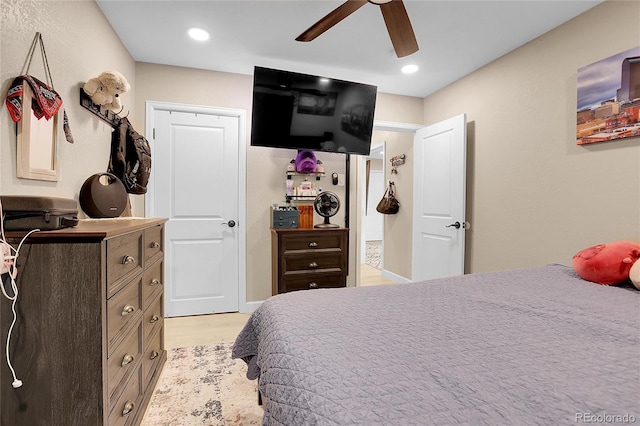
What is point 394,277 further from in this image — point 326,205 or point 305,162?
point 305,162

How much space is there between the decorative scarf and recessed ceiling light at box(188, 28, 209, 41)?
4.11ft

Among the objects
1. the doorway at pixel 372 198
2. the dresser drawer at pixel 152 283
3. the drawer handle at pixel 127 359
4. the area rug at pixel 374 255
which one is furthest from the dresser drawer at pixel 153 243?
the doorway at pixel 372 198

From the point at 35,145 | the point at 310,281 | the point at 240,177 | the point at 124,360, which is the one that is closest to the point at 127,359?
the point at 124,360

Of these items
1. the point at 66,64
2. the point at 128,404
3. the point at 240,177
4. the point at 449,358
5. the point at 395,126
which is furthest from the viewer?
the point at 395,126

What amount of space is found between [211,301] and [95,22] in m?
2.53

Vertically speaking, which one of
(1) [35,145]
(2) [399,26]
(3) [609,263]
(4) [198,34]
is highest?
(4) [198,34]

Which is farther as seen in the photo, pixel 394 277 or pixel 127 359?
pixel 394 277

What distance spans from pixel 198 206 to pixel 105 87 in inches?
55.0

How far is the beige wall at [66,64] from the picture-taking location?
1.25 meters

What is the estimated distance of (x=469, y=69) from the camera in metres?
3.07

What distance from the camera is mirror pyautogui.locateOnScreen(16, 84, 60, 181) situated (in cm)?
131

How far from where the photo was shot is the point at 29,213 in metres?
1.02

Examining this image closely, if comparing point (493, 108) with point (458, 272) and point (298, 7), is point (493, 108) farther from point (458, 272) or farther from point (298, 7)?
point (298, 7)

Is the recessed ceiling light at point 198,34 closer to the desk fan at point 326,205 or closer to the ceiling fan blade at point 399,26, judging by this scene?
the ceiling fan blade at point 399,26
